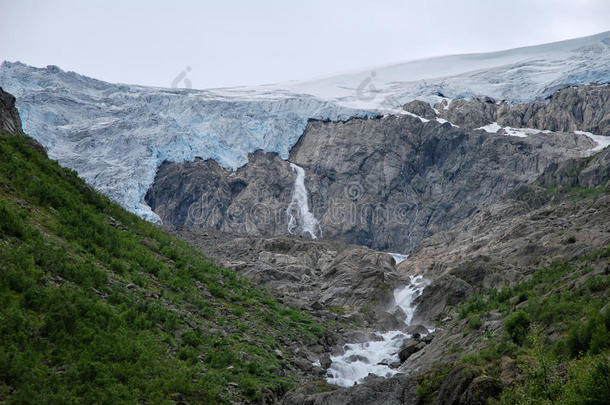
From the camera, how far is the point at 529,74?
119 metres

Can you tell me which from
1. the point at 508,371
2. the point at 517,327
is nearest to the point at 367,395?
the point at 508,371

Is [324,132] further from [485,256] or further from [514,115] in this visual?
[485,256]

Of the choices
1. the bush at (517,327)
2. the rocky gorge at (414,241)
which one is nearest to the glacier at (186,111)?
the rocky gorge at (414,241)

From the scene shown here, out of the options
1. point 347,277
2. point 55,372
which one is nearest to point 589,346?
point 55,372

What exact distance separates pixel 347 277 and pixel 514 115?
7020 centimetres

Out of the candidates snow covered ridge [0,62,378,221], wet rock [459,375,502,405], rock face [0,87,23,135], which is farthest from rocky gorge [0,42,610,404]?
snow covered ridge [0,62,378,221]

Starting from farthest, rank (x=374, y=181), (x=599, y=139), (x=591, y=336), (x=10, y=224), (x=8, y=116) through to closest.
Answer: (x=374, y=181) → (x=599, y=139) → (x=8, y=116) → (x=10, y=224) → (x=591, y=336)

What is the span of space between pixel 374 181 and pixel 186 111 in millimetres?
40294

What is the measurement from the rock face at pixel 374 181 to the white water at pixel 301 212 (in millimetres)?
1005

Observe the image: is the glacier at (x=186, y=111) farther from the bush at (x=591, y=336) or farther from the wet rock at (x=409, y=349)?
the bush at (x=591, y=336)

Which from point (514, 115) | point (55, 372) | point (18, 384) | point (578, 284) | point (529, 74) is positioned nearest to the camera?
point (18, 384)

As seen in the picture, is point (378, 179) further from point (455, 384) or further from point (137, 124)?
point (455, 384)

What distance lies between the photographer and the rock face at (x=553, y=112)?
320 feet

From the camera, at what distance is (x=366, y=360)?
96.5 ft
